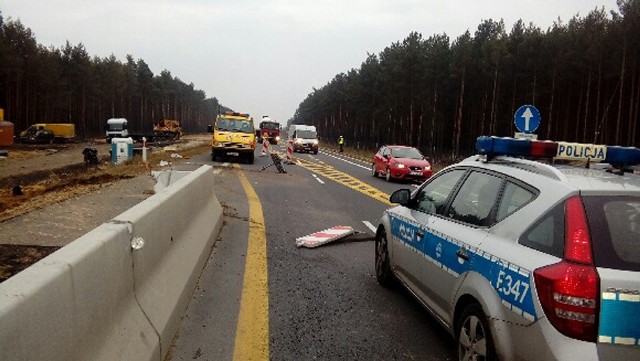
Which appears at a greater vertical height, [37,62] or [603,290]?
[37,62]

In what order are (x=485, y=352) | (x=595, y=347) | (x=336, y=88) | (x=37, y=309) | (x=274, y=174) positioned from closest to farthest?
(x=37, y=309) < (x=595, y=347) < (x=485, y=352) < (x=274, y=174) < (x=336, y=88)

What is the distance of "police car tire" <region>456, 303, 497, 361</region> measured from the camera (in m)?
3.21

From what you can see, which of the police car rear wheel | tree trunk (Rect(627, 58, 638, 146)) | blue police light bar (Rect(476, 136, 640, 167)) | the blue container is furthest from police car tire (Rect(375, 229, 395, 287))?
tree trunk (Rect(627, 58, 638, 146))

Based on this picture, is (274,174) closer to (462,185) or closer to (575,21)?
(462,185)

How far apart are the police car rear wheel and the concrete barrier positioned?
2.05 m

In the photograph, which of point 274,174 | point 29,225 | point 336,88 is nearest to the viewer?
point 29,225

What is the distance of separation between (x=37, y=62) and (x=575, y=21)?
66.4 metres

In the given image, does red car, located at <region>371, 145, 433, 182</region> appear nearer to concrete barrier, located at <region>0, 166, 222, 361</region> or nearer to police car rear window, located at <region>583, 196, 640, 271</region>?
concrete barrier, located at <region>0, 166, 222, 361</region>

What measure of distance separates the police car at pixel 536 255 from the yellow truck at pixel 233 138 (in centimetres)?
2199

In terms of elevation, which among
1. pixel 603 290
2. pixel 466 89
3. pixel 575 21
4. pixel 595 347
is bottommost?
pixel 595 347

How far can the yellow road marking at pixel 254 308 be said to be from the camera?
3.92 m

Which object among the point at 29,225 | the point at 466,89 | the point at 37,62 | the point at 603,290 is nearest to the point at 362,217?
the point at 29,225

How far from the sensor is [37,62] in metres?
68.4

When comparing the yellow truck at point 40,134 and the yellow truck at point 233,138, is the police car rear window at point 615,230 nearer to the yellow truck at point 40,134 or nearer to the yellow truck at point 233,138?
the yellow truck at point 233,138
